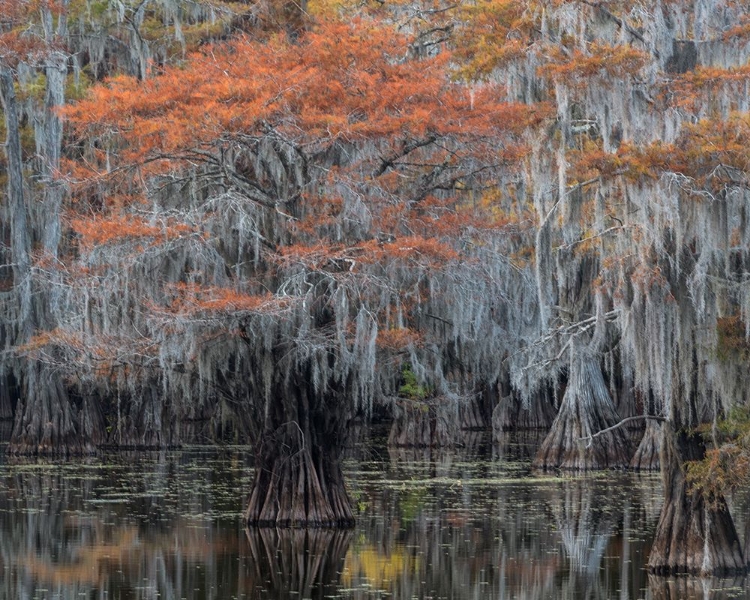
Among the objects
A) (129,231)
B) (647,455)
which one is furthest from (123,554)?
(647,455)

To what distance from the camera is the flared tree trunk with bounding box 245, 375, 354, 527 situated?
14.1 metres

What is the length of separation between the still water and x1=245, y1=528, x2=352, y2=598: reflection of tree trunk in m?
0.02

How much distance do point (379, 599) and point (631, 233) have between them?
11.1 ft

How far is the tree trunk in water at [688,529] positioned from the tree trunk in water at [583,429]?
33.6 ft

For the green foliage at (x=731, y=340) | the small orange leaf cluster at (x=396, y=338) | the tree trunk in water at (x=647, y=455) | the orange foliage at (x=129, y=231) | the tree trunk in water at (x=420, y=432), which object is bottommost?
the tree trunk in water at (x=647, y=455)

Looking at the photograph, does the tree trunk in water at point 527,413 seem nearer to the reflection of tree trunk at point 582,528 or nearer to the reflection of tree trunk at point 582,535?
the reflection of tree trunk at point 582,535

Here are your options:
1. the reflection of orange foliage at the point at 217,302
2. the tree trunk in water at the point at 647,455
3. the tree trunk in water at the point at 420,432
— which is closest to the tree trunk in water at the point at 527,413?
the tree trunk in water at the point at 420,432

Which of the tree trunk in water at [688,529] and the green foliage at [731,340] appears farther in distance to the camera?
the tree trunk in water at [688,529]

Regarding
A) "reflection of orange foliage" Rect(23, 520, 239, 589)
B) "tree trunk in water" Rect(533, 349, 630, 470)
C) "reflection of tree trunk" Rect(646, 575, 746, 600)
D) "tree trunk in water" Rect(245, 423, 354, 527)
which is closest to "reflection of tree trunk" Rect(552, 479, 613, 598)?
"reflection of tree trunk" Rect(646, 575, 746, 600)

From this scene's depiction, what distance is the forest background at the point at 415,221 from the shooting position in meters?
10.7

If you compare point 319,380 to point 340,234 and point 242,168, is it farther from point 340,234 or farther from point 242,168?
point 242,168

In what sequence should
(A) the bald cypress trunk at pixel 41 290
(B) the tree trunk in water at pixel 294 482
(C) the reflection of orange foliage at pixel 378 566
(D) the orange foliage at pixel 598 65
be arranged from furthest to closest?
1. (A) the bald cypress trunk at pixel 41 290
2. (B) the tree trunk in water at pixel 294 482
3. (C) the reflection of orange foliage at pixel 378 566
4. (D) the orange foliage at pixel 598 65

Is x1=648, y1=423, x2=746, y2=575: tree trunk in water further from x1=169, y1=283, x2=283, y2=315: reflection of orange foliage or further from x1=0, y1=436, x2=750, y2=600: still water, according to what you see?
x1=169, y1=283, x2=283, y2=315: reflection of orange foliage

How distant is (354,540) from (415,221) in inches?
125
